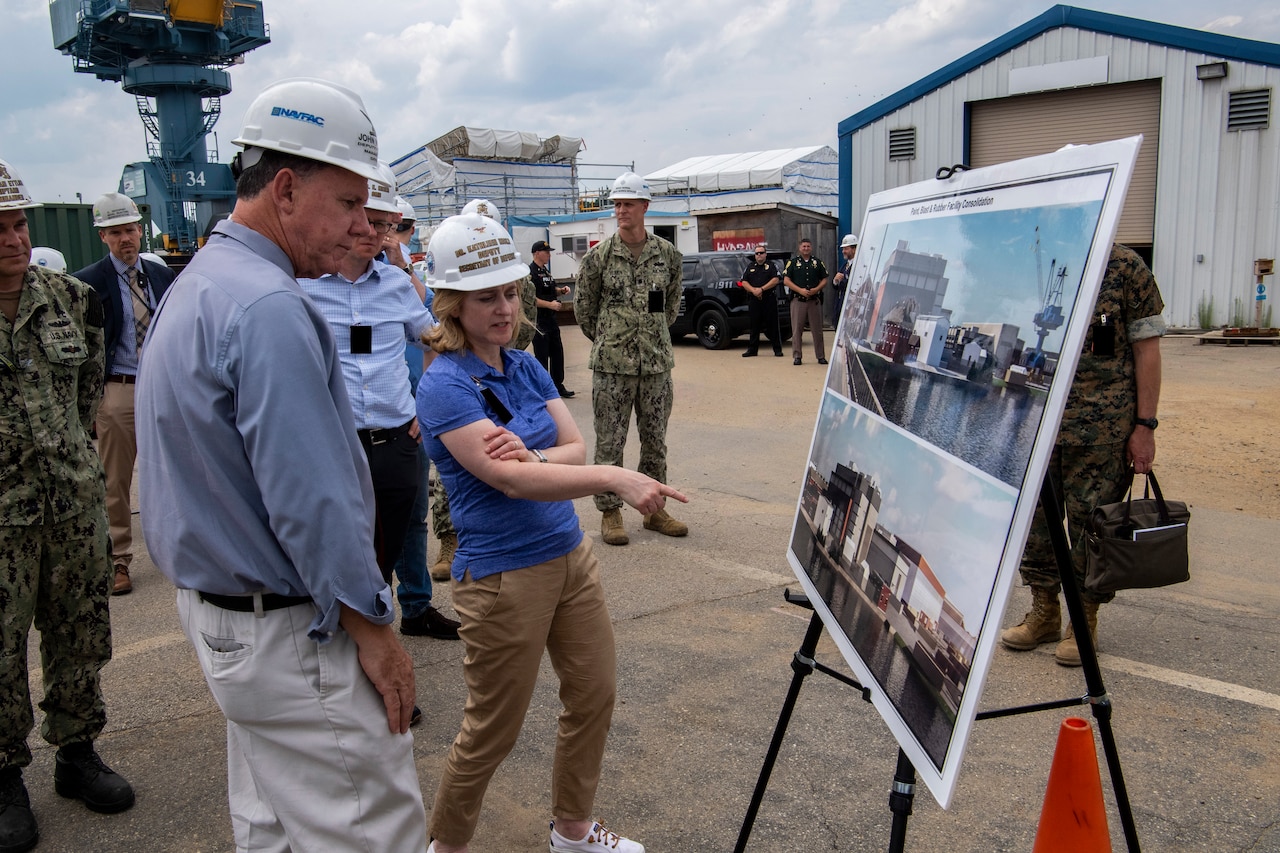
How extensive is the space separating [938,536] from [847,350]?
87cm

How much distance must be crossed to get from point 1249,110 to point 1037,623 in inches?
593

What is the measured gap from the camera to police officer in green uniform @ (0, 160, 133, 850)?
9.57 ft

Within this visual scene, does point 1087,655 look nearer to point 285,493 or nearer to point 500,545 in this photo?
point 500,545

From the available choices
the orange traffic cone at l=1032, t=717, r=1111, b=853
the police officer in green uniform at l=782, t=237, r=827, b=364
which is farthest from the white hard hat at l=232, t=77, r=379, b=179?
the police officer in green uniform at l=782, t=237, r=827, b=364

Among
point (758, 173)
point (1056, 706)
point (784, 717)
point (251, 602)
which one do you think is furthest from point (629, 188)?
point (758, 173)

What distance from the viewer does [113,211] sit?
5.32 metres

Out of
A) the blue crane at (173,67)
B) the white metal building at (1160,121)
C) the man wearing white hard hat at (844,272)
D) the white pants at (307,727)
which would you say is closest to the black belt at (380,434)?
the white pants at (307,727)

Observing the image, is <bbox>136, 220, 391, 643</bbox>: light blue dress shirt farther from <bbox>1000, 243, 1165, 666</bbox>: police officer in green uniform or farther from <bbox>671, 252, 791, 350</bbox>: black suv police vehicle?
<bbox>671, 252, 791, 350</bbox>: black suv police vehicle

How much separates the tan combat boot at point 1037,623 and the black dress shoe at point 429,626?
8.24ft

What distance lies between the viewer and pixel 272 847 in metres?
1.95

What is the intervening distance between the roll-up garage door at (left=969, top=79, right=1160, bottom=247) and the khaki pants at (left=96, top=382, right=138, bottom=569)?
1466cm

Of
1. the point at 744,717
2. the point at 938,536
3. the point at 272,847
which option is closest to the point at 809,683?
the point at 744,717

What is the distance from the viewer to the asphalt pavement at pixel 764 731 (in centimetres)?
294

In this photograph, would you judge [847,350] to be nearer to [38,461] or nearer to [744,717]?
[744,717]
